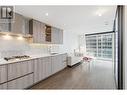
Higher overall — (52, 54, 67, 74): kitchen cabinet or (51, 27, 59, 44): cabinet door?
(51, 27, 59, 44): cabinet door

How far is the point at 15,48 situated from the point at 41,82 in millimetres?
1340

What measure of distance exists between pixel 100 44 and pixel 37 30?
663cm

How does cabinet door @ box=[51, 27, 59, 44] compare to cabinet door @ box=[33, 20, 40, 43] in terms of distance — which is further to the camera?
cabinet door @ box=[51, 27, 59, 44]

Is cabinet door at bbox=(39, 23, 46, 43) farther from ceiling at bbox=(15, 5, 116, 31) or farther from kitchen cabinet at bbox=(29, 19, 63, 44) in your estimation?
ceiling at bbox=(15, 5, 116, 31)

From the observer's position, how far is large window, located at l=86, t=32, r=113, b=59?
28.1ft

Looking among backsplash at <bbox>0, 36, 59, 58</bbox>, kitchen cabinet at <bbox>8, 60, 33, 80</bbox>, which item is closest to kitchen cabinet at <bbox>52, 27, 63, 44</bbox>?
backsplash at <bbox>0, 36, 59, 58</bbox>

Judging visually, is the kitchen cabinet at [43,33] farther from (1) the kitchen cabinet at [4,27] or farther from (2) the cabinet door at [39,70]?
(1) the kitchen cabinet at [4,27]

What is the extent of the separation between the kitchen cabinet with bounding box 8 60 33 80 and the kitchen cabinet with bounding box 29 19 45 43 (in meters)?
0.98

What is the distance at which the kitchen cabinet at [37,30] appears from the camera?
3.65m

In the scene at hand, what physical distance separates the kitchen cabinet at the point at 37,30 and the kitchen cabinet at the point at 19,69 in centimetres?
98

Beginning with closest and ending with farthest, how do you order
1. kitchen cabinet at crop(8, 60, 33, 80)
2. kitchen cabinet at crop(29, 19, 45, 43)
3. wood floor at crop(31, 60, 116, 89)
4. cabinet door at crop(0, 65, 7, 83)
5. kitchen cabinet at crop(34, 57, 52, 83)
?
cabinet door at crop(0, 65, 7, 83) < kitchen cabinet at crop(8, 60, 33, 80) < wood floor at crop(31, 60, 116, 89) < kitchen cabinet at crop(34, 57, 52, 83) < kitchen cabinet at crop(29, 19, 45, 43)

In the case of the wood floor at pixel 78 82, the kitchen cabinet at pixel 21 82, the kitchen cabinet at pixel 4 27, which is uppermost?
the kitchen cabinet at pixel 4 27

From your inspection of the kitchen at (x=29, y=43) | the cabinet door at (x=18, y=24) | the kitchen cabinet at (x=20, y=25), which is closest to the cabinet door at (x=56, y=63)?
the kitchen at (x=29, y=43)
